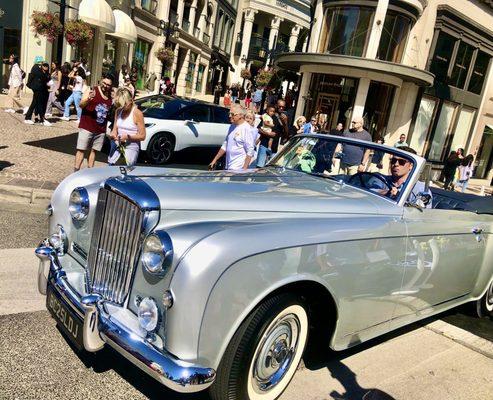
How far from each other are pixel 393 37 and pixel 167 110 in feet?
41.5

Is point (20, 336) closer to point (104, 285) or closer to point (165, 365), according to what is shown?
point (104, 285)

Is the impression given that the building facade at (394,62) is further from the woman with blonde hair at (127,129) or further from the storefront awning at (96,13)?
the woman with blonde hair at (127,129)

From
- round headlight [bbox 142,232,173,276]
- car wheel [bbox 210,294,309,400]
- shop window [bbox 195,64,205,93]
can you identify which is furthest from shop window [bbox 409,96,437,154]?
shop window [bbox 195,64,205,93]

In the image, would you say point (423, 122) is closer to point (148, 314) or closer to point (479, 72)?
point (479, 72)

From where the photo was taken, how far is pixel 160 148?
395 inches

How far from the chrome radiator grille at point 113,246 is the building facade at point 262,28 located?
4689cm

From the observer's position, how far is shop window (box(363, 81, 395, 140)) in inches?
738

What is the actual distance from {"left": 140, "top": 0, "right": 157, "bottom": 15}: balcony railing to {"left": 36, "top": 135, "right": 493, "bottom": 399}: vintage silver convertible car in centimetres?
2563

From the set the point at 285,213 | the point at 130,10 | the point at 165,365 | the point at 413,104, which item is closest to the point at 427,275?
the point at 285,213

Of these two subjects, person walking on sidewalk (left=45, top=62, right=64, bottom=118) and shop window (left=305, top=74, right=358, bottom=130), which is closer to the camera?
person walking on sidewalk (left=45, top=62, right=64, bottom=118)

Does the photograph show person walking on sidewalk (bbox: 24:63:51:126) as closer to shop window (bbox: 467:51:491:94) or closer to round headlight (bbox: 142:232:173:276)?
round headlight (bbox: 142:232:173:276)

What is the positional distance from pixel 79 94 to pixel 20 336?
37.1 feet

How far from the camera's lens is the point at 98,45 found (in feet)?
70.2

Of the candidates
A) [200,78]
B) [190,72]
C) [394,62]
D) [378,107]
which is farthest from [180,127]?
[200,78]
